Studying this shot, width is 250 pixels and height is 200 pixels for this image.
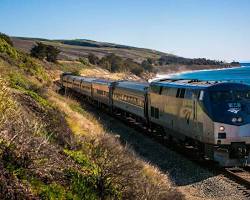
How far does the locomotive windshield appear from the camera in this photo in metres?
16.2

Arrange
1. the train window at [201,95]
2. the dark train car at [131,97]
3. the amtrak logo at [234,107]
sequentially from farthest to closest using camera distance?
the dark train car at [131,97] < the train window at [201,95] < the amtrak logo at [234,107]

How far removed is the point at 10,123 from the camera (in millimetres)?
8805

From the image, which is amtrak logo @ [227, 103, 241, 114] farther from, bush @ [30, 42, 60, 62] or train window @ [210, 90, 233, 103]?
bush @ [30, 42, 60, 62]

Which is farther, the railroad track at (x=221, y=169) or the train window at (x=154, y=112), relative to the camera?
the train window at (x=154, y=112)

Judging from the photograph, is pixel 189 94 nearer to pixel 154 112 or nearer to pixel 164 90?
pixel 164 90

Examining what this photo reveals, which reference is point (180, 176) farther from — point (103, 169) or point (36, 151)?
point (36, 151)

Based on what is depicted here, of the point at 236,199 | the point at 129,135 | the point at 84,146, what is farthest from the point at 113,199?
the point at 129,135

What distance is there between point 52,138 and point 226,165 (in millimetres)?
6656

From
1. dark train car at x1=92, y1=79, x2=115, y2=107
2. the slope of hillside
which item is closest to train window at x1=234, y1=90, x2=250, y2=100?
the slope of hillside

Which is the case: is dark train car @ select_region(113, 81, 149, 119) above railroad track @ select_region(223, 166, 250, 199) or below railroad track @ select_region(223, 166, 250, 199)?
above

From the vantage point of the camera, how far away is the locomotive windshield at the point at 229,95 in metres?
16.2

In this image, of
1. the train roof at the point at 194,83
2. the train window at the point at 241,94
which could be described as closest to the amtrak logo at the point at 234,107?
the train window at the point at 241,94

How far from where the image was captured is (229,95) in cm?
1650

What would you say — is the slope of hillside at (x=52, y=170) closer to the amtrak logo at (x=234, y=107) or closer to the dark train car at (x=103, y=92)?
the amtrak logo at (x=234, y=107)
